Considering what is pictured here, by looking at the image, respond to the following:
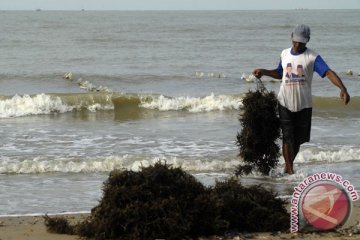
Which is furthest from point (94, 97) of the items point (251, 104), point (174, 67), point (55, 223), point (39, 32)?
point (39, 32)

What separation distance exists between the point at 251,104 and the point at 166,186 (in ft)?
8.55

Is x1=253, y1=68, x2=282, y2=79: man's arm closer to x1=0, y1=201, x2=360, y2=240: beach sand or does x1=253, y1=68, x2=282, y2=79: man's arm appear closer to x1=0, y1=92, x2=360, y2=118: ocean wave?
x1=0, y1=201, x2=360, y2=240: beach sand

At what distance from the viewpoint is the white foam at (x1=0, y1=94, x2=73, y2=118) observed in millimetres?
15507

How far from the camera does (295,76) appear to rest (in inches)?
298

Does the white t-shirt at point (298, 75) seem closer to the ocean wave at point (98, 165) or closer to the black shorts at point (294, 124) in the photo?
the black shorts at point (294, 124)

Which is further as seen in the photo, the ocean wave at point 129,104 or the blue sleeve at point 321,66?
the ocean wave at point 129,104

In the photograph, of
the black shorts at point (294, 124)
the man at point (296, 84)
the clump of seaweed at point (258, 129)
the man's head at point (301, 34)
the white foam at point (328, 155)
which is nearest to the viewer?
the man's head at point (301, 34)

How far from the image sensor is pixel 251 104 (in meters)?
7.90

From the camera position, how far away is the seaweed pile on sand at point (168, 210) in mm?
5320

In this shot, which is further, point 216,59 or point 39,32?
point 39,32

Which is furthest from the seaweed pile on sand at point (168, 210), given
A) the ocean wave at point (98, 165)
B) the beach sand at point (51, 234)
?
the ocean wave at point (98, 165)

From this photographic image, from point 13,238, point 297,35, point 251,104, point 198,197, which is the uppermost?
point 297,35

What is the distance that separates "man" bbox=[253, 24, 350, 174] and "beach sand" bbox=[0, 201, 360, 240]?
1281 millimetres

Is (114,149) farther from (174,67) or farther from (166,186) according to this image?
(174,67)
